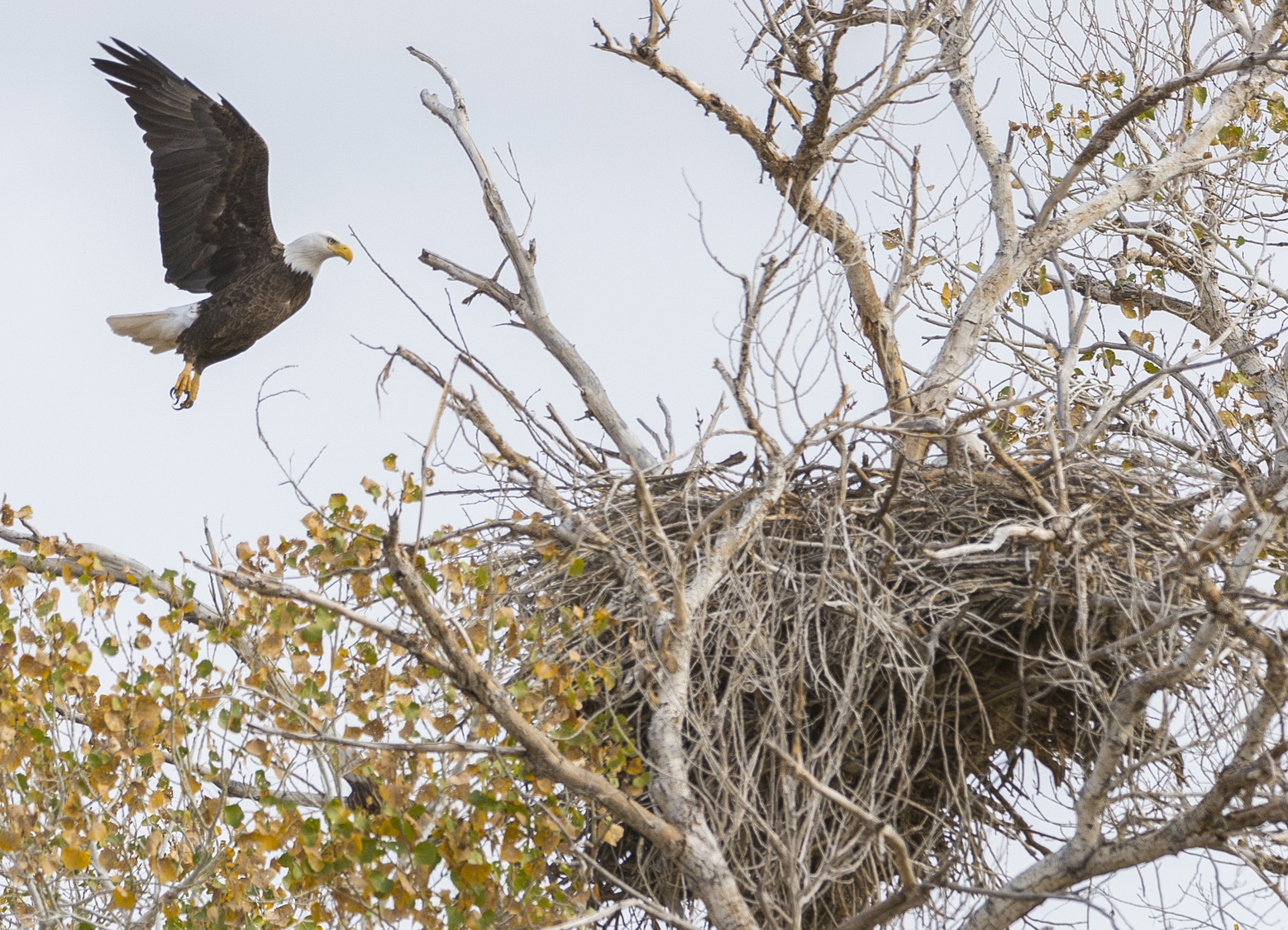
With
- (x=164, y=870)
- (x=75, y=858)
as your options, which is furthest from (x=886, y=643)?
(x=75, y=858)

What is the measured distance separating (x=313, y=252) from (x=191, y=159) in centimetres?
94

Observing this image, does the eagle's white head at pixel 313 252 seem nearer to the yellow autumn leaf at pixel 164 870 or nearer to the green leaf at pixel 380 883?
the yellow autumn leaf at pixel 164 870

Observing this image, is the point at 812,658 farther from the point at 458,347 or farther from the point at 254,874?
the point at 254,874

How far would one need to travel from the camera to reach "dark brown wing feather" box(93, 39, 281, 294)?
26.2ft

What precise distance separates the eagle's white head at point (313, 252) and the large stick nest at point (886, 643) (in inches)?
147

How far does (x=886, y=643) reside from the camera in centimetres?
478

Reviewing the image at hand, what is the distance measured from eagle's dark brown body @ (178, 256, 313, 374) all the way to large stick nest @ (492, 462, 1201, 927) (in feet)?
11.5

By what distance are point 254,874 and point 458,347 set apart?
1910mm

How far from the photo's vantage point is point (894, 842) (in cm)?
344

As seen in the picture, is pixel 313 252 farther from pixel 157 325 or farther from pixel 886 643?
pixel 886 643

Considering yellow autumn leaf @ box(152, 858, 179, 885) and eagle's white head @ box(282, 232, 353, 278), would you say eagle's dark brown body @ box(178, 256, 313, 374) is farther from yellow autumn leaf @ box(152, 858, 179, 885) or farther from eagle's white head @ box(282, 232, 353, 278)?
yellow autumn leaf @ box(152, 858, 179, 885)

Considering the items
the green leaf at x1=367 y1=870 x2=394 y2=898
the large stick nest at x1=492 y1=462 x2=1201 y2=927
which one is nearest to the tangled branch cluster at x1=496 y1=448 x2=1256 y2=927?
the large stick nest at x1=492 y1=462 x2=1201 y2=927

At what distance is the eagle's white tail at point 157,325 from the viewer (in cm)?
843

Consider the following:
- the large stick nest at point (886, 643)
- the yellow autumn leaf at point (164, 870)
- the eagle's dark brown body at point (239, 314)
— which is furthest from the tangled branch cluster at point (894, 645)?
the eagle's dark brown body at point (239, 314)
